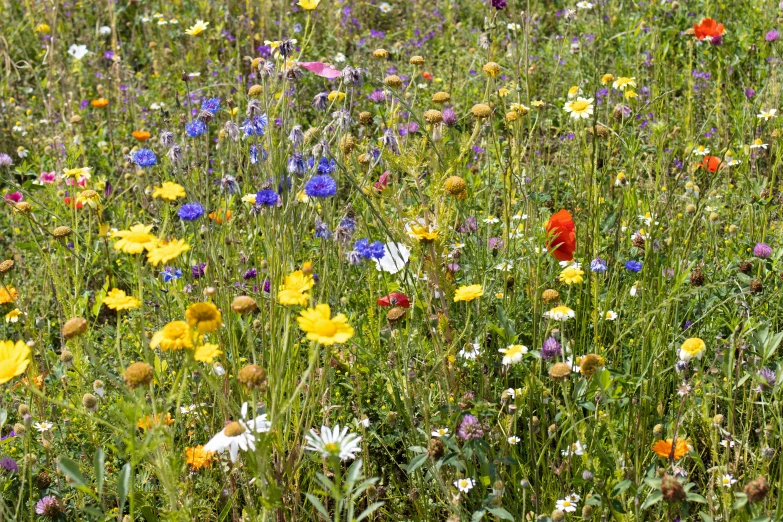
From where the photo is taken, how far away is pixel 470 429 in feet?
5.07

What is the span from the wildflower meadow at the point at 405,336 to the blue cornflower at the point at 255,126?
1 cm

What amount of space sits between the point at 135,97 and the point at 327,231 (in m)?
2.70

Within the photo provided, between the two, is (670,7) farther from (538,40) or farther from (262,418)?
(262,418)

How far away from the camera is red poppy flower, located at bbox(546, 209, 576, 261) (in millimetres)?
2178

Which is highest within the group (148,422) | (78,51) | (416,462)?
(148,422)

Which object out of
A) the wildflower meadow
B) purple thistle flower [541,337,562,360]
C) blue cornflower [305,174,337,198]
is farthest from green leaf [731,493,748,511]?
blue cornflower [305,174,337,198]

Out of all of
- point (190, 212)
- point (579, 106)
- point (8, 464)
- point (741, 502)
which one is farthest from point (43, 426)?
point (579, 106)

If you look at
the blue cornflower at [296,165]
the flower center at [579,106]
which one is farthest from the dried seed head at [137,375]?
the flower center at [579,106]

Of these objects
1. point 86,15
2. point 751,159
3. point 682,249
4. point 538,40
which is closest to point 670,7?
point 538,40

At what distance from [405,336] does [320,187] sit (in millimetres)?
445

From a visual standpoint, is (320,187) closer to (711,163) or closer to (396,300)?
(396,300)

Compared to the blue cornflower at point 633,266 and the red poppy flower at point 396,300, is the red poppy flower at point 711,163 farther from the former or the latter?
the red poppy flower at point 396,300

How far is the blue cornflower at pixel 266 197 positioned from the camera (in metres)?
1.72

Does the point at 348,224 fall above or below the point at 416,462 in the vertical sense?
above
